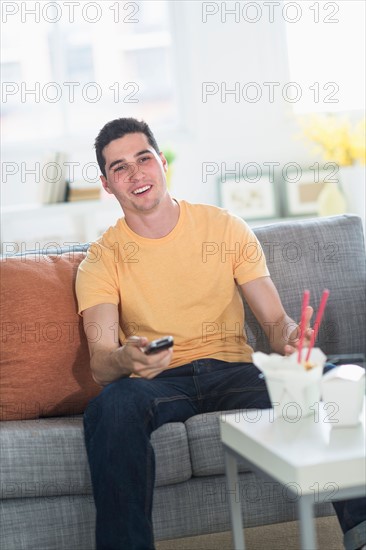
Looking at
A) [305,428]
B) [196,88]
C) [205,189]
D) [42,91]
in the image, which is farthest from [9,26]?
[305,428]

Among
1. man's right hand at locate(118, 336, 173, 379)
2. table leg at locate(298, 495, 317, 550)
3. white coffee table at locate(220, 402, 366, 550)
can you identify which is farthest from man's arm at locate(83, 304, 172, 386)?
table leg at locate(298, 495, 317, 550)

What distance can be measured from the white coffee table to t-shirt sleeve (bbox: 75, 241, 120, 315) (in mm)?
634

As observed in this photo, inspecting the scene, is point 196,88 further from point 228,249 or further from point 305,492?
point 305,492

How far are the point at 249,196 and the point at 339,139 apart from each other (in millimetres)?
681

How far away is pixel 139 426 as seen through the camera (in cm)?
192

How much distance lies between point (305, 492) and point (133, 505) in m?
0.48

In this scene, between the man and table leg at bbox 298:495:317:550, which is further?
the man

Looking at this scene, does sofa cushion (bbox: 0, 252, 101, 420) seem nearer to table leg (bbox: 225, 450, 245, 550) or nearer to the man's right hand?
the man's right hand

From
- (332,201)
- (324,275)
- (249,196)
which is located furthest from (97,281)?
(249,196)

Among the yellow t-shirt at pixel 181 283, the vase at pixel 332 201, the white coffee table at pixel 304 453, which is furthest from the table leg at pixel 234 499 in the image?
the vase at pixel 332 201

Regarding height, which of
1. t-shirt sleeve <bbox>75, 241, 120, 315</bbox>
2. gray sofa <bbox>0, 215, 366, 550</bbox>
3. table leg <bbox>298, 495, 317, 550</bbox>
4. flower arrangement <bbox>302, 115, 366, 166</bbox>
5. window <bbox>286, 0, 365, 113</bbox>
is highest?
window <bbox>286, 0, 365, 113</bbox>

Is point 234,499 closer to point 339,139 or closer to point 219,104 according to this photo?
point 339,139

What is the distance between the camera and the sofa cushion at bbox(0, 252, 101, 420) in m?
2.34

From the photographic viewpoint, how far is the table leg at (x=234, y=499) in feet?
6.05
